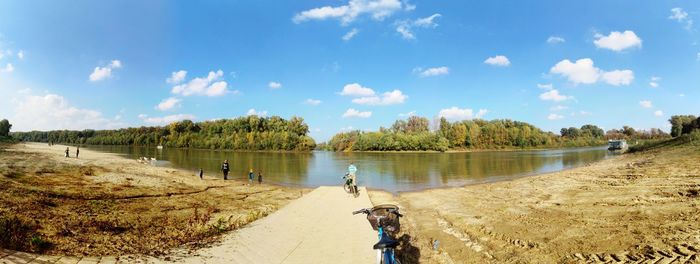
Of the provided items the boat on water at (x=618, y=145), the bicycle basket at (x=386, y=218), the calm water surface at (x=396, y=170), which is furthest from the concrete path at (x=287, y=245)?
the boat on water at (x=618, y=145)

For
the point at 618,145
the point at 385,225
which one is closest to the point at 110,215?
the point at 385,225

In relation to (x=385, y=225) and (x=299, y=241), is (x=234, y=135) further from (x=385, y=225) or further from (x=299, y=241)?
(x=385, y=225)

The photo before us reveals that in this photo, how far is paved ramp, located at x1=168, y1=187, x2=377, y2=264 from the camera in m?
8.19

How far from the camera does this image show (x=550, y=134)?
163 m

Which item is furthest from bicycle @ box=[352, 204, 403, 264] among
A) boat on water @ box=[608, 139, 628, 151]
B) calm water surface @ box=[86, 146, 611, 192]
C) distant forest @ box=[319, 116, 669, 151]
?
distant forest @ box=[319, 116, 669, 151]

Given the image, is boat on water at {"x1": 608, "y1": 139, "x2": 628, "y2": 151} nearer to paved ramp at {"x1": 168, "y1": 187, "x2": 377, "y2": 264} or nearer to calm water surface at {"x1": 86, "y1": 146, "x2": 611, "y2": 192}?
calm water surface at {"x1": 86, "y1": 146, "x2": 611, "y2": 192}

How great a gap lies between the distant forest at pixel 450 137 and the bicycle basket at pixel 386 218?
121 meters

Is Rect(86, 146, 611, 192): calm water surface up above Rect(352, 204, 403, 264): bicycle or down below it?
below

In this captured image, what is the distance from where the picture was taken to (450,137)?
139m

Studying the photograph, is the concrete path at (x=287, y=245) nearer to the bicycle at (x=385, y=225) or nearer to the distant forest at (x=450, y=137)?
the bicycle at (x=385, y=225)

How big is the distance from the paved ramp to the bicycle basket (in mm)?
1190

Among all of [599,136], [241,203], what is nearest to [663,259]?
[241,203]

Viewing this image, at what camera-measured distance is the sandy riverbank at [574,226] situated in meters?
8.42

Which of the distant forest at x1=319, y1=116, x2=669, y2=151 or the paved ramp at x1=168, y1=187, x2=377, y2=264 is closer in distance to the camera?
the paved ramp at x1=168, y1=187, x2=377, y2=264
